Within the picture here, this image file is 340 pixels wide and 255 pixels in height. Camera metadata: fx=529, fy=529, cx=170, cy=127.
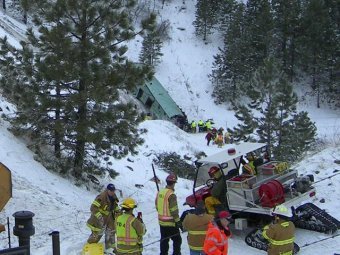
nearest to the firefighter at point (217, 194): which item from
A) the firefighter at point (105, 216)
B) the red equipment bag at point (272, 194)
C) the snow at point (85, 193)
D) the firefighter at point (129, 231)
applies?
the snow at point (85, 193)

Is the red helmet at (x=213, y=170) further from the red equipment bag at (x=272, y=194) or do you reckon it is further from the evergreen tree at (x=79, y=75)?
the evergreen tree at (x=79, y=75)

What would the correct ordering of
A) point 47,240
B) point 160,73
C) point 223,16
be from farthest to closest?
point 223,16
point 160,73
point 47,240

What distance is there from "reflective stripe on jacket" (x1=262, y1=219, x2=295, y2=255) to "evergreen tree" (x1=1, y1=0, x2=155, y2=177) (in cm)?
826

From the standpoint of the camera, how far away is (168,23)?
6175cm

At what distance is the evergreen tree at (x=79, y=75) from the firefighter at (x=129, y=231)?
24.2 feet

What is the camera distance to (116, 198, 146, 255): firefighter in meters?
8.38

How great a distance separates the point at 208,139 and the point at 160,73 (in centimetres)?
1994

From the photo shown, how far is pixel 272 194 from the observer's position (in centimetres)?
1036

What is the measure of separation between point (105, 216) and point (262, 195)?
10.4 feet

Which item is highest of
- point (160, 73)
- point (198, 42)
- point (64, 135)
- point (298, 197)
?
point (198, 42)

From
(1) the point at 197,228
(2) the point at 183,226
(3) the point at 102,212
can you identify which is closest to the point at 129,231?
(2) the point at 183,226

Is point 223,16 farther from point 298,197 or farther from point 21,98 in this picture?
point 298,197

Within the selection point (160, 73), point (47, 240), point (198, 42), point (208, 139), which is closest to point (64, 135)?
point (47, 240)

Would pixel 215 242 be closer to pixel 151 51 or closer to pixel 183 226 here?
pixel 183 226
